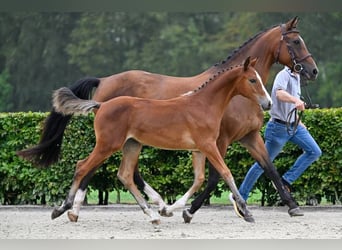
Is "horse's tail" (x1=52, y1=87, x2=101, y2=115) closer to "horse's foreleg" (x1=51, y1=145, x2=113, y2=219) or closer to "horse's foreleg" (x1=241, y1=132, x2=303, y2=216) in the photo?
"horse's foreleg" (x1=51, y1=145, x2=113, y2=219)

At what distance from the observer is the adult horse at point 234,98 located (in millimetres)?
6582

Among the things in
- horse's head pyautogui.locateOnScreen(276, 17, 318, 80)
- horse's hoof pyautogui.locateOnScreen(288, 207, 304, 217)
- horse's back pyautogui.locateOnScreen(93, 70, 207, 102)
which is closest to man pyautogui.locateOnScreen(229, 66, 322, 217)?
horse's head pyautogui.locateOnScreen(276, 17, 318, 80)

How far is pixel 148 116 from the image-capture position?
617cm

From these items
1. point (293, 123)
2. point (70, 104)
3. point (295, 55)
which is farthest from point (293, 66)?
point (70, 104)

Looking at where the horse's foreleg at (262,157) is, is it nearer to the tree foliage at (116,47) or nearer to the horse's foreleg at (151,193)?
the horse's foreleg at (151,193)

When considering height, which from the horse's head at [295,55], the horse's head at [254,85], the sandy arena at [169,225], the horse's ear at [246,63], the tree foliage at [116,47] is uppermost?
the tree foliage at [116,47]

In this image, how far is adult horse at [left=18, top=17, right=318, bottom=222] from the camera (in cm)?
658

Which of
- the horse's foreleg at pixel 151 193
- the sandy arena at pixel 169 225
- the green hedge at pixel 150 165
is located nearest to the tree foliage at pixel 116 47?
the green hedge at pixel 150 165

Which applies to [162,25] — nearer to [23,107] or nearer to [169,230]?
[23,107]

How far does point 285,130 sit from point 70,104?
2.14 meters

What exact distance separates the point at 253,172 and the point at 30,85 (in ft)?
85.3

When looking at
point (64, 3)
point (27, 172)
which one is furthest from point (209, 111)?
point (64, 3)

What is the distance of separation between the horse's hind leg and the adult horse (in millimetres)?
401

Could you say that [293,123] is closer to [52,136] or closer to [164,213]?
[164,213]
